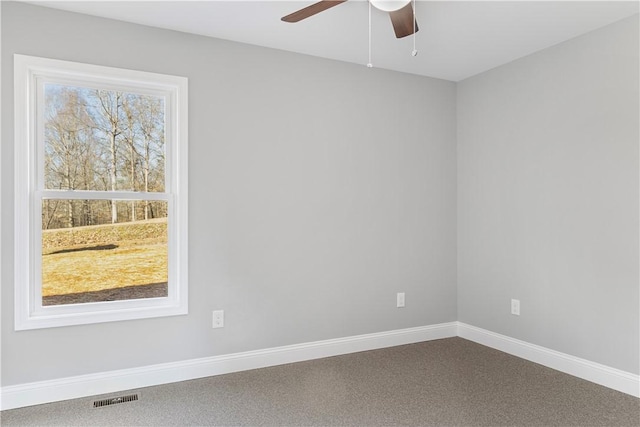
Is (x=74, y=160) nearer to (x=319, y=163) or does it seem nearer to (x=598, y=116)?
(x=319, y=163)

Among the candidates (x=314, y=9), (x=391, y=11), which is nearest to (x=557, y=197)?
(x=391, y=11)

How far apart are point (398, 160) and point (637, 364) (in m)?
2.24

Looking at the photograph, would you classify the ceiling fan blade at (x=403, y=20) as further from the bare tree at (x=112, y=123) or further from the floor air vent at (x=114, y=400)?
the floor air vent at (x=114, y=400)

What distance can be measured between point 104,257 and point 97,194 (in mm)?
427

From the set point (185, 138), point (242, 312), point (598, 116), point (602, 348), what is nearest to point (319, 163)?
point (185, 138)

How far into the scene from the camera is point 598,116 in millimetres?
2910

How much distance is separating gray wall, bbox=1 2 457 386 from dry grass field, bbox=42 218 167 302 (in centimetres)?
22

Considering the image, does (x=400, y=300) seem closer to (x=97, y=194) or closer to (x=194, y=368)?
(x=194, y=368)

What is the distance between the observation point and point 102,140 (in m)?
2.85

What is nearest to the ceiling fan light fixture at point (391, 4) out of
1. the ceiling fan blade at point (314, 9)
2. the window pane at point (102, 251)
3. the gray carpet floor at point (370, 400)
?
the ceiling fan blade at point (314, 9)

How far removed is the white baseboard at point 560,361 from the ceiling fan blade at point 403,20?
8.36ft

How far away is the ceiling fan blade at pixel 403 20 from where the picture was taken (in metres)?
2.23

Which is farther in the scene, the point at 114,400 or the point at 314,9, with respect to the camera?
the point at 114,400

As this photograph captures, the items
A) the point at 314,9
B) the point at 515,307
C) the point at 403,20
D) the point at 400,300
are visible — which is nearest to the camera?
the point at 314,9
